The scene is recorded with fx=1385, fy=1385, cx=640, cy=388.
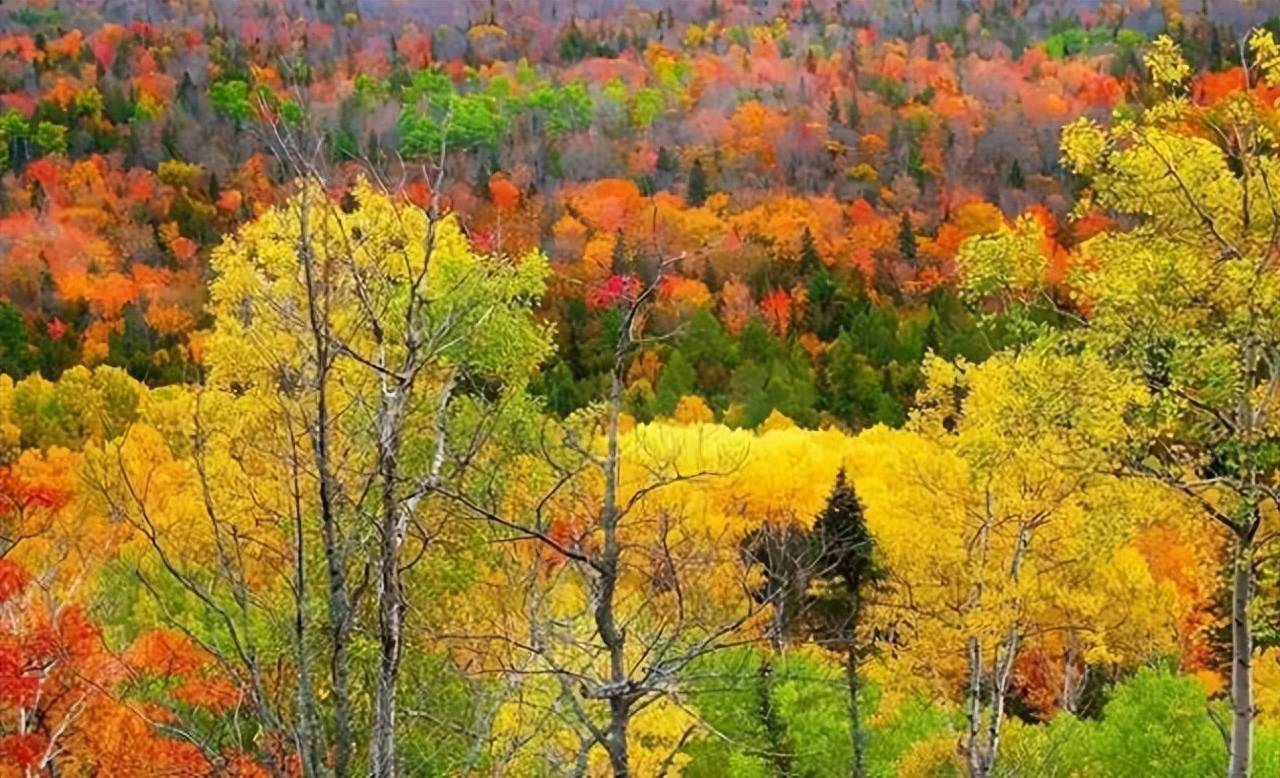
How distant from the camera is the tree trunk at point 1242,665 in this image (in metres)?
10.6

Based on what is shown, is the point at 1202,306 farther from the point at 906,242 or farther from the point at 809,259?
the point at 906,242

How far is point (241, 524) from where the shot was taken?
1666 centimetres

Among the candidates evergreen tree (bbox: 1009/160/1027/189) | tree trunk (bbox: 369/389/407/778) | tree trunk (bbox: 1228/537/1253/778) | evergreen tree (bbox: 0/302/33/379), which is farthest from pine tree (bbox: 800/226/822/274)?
tree trunk (bbox: 369/389/407/778)

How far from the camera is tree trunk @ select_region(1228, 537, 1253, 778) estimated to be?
34.8 feet

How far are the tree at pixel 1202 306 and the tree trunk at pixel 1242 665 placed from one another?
0.04 feet

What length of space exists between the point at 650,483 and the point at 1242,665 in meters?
7.78

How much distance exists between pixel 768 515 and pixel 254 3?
177209 mm

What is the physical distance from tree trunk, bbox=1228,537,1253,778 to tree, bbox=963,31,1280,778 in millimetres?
11

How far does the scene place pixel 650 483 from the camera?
16969 mm

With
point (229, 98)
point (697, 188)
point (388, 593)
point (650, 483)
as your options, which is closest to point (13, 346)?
point (650, 483)

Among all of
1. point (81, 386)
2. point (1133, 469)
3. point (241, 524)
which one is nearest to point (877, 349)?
point (81, 386)

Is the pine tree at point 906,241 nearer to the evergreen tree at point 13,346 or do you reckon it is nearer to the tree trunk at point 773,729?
the evergreen tree at point 13,346

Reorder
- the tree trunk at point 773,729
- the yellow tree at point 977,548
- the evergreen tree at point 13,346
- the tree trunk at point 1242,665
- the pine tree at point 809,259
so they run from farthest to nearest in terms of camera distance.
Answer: the pine tree at point 809,259 → the evergreen tree at point 13,346 → the tree trunk at point 773,729 → the yellow tree at point 977,548 → the tree trunk at point 1242,665

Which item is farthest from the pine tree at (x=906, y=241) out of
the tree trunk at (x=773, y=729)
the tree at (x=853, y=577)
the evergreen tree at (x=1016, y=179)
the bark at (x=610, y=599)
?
the bark at (x=610, y=599)
